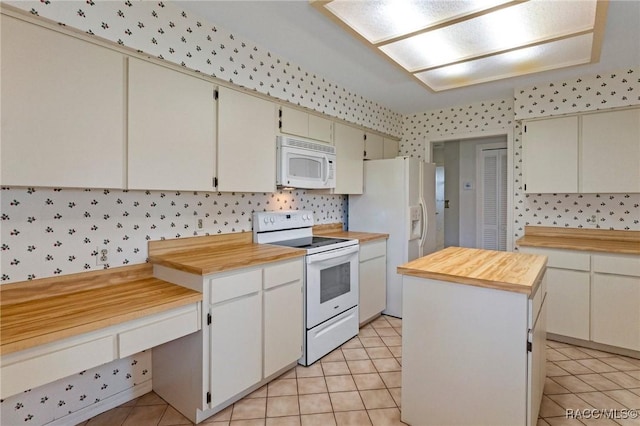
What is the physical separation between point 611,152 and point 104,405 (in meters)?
4.47

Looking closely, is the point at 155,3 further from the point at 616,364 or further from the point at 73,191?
the point at 616,364

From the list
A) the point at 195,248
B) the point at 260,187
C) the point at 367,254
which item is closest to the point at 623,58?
the point at 367,254

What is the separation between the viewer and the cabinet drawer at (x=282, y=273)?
2.27 m

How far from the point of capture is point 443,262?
2.07 meters

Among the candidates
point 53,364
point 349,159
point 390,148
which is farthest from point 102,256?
point 390,148

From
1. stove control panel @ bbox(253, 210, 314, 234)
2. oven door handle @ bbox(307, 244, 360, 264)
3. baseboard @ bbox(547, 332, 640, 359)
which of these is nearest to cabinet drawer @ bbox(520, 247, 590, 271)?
baseboard @ bbox(547, 332, 640, 359)

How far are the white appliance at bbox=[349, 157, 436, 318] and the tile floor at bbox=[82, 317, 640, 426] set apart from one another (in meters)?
1.04

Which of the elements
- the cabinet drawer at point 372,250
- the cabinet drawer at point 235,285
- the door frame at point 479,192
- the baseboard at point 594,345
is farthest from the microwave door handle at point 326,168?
the door frame at point 479,192

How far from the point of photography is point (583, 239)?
3311mm

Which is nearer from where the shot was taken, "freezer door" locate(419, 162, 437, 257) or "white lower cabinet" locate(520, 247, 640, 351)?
"white lower cabinet" locate(520, 247, 640, 351)

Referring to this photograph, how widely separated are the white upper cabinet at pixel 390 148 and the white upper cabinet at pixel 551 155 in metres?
1.56

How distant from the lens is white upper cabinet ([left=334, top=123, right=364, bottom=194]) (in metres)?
3.51

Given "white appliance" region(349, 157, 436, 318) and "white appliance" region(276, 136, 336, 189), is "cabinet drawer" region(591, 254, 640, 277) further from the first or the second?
"white appliance" region(276, 136, 336, 189)

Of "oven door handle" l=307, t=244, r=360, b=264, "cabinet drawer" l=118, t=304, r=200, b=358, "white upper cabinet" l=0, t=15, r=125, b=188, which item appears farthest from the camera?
"oven door handle" l=307, t=244, r=360, b=264
